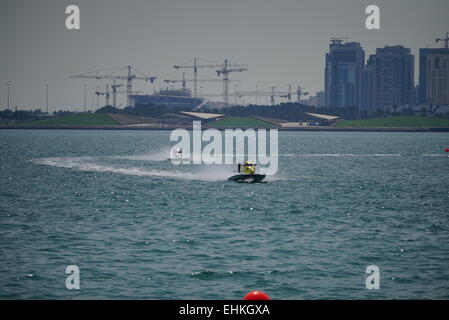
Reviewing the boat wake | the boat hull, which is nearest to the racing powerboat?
the boat hull

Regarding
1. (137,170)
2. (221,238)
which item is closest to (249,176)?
(137,170)

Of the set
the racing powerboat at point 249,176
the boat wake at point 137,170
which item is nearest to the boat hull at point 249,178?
the racing powerboat at point 249,176

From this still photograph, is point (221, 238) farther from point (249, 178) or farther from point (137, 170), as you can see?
point (137, 170)

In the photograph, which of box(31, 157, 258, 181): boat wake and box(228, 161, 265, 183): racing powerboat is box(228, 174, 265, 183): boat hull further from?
box(31, 157, 258, 181): boat wake

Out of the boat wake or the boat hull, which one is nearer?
the boat hull

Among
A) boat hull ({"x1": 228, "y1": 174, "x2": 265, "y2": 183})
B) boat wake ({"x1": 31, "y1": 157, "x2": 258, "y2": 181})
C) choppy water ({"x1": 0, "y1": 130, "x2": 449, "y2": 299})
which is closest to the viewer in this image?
choppy water ({"x1": 0, "y1": 130, "x2": 449, "y2": 299})

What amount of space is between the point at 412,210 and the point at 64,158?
92118 mm

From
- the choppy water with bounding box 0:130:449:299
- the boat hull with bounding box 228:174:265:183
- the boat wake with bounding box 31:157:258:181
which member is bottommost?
the choppy water with bounding box 0:130:449:299

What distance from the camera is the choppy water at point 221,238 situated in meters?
33.7

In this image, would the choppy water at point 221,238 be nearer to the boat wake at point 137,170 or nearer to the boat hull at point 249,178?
the boat hull at point 249,178

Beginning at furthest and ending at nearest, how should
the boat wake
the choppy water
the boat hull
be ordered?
the boat wake < the boat hull < the choppy water

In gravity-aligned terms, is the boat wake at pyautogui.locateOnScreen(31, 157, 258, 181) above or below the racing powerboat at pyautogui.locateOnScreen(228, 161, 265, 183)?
below

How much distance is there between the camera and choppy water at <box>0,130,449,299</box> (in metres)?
33.7
